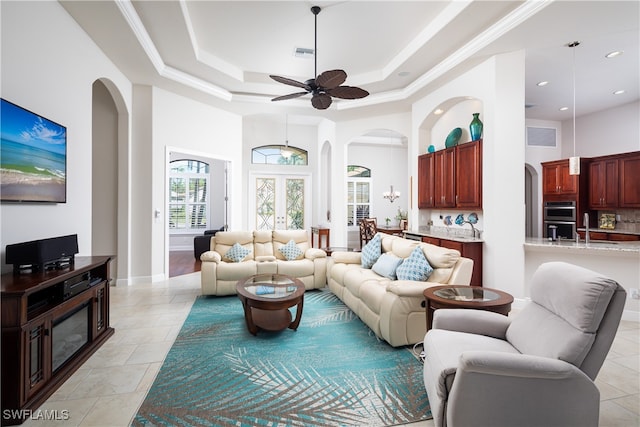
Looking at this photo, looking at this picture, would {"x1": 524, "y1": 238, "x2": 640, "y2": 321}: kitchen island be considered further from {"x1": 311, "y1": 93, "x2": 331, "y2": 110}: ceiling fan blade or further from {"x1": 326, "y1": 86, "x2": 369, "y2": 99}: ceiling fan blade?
{"x1": 311, "y1": 93, "x2": 331, "y2": 110}: ceiling fan blade

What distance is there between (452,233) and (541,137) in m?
4.17

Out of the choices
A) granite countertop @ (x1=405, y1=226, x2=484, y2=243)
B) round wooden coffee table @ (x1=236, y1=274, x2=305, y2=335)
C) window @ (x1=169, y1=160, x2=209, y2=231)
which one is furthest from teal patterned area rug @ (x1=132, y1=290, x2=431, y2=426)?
window @ (x1=169, y1=160, x2=209, y2=231)

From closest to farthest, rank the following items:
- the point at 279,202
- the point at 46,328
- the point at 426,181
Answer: the point at 46,328
the point at 426,181
the point at 279,202

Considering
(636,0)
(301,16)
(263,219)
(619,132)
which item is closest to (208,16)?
(301,16)

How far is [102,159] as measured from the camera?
482cm

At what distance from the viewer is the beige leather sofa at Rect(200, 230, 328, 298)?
4383 millimetres

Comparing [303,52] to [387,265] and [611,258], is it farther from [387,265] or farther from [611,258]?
[611,258]

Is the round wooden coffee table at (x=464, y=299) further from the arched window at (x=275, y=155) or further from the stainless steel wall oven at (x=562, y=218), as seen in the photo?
the arched window at (x=275, y=155)

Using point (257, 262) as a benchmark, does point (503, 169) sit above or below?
above

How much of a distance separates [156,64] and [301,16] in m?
2.10

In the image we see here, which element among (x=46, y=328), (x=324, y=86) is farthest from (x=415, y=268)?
(x=46, y=328)

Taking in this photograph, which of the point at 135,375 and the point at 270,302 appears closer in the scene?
the point at 135,375

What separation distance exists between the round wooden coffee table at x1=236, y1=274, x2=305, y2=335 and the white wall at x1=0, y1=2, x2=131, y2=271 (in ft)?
6.04

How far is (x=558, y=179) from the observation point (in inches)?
262
